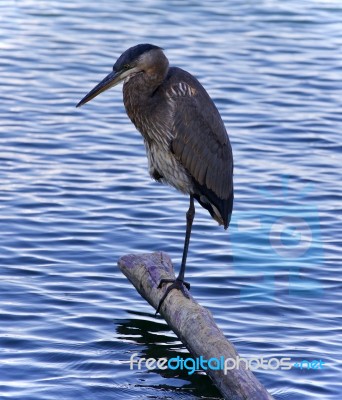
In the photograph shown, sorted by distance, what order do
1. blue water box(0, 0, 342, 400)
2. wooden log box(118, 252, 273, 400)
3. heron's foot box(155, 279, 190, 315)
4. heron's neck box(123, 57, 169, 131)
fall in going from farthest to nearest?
heron's neck box(123, 57, 169, 131) → blue water box(0, 0, 342, 400) → heron's foot box(155, 279, 190, 315) → wooden log box(118, 252, 273, 400)

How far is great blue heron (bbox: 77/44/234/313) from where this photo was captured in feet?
26.4

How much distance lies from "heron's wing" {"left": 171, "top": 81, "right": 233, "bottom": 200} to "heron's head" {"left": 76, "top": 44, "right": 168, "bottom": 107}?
238mm

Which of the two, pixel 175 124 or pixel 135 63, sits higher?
pixel 135 63

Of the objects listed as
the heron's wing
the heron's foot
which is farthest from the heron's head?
the heron's foot

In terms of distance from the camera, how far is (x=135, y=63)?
8.00 m

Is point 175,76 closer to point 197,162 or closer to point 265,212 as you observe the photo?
point 197,162

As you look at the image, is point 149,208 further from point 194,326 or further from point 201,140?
point 194,326

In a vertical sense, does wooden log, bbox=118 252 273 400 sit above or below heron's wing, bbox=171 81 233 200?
below

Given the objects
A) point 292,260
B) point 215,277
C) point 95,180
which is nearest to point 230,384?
point 215,277

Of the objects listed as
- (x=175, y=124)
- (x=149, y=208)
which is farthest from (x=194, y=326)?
(x=149, y=208)

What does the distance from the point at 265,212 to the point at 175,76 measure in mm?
3049

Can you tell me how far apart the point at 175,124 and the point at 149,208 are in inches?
113

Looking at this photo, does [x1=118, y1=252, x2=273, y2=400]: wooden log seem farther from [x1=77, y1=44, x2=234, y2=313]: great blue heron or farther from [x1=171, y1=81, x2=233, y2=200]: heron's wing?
[x1=171, y1=81, x2=233, y2=200]: heron's wing

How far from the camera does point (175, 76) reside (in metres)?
8.15
